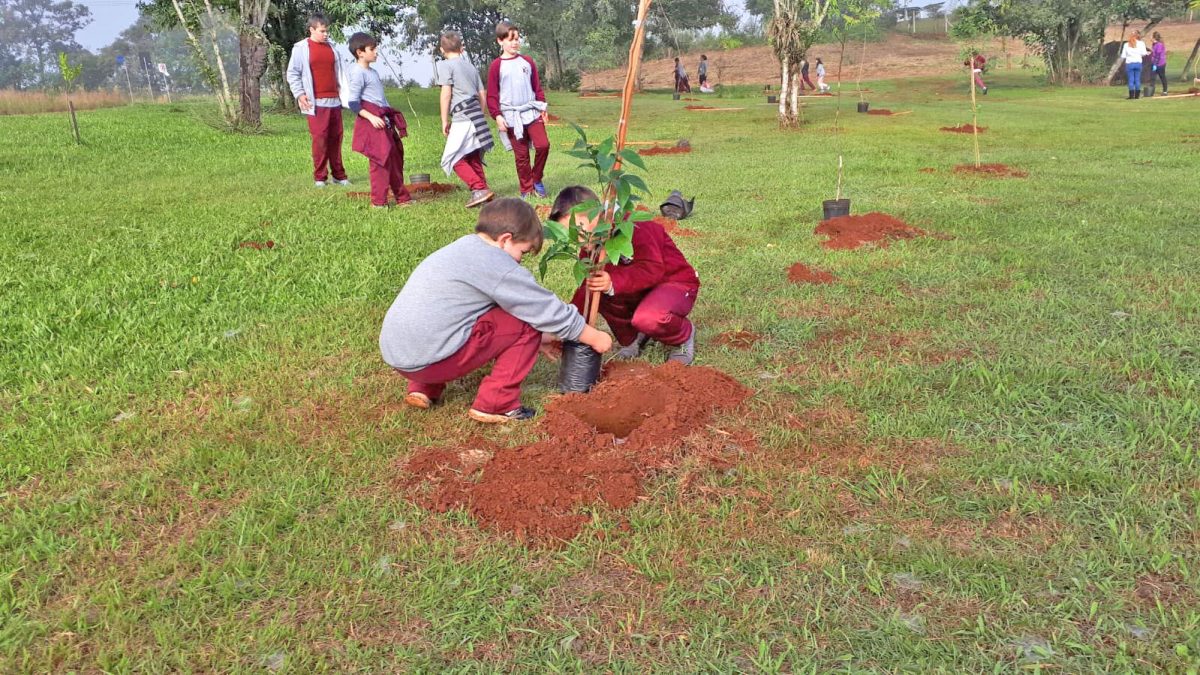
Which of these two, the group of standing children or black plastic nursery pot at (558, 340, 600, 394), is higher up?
the group of standing children

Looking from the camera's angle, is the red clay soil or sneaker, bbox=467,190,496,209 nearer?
the red clay soil

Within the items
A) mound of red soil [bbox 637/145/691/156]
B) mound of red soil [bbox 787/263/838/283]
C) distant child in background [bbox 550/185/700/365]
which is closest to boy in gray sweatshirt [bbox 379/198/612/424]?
distant child in background [bbox 550/185/700/365]

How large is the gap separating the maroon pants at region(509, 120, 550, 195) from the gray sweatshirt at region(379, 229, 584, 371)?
540 cm

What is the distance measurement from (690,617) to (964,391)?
1.97 meters

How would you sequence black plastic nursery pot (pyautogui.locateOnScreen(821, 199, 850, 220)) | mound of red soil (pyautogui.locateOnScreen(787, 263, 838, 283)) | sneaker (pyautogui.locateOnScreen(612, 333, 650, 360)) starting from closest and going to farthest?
sneaker (pyautogui.locateOnScreen(612, 333, 650, 360)) → mound of red soil (pyautogui.locateOnScreen(787, 263, 838, 283)) → black plastic nursery pot (pyautogui.locateOnScreen(821, 199, 850, 220))

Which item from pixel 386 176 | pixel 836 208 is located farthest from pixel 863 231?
pixel 386 176

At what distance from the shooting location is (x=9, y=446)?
10.5ft

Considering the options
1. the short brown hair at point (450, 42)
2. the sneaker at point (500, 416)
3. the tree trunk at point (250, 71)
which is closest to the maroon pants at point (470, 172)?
the short brown hair at point (450, 42)

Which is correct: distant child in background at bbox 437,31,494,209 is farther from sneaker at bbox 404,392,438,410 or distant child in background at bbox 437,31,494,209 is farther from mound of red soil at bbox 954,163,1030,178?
mound of red soil at bbox 954,163,1030,178

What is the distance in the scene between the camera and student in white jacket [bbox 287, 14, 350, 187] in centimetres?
872

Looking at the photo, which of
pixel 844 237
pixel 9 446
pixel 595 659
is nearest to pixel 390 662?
pixel 595 659

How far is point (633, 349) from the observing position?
14.0ft

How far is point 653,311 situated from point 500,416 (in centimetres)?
95

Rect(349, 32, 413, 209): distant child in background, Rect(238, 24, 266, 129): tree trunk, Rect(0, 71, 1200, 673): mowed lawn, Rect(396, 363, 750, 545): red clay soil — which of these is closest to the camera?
Rect(0, 71, 1200, 673): mowed lawn
